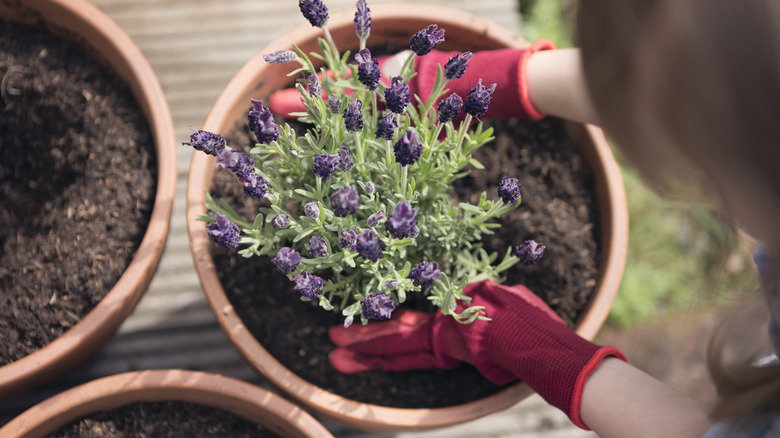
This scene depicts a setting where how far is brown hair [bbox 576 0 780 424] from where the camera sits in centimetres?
50

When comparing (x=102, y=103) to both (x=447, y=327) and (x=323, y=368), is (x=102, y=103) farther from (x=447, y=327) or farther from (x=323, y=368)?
(x=447, y=327)

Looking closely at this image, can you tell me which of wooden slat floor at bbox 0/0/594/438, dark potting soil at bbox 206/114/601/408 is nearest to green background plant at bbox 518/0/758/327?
wooden slat floor at bbox 0/0/594/438

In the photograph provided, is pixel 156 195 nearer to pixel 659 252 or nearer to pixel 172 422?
pixel 172 422

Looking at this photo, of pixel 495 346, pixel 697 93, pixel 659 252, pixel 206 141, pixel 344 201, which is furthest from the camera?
pixel 659 252

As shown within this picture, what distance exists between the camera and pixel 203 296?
1381 millimetres

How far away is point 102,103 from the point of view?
127cm

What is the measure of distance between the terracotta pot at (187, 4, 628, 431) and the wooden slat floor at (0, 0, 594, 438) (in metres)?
0.27

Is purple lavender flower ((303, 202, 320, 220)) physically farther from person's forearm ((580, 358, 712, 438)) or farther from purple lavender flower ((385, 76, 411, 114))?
person's forearm ((580, 358, 712, 438))

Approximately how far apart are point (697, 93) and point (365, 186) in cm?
45

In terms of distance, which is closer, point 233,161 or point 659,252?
point 233,161

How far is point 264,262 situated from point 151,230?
231mm

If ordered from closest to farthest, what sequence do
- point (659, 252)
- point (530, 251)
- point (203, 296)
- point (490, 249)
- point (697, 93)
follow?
point (697, 93) < point (530, 251) < point (490, 249) < point (203, 296) < point (659, 252)

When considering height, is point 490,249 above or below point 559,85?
below

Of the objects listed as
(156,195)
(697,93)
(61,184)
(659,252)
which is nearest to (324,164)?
(697,93)
